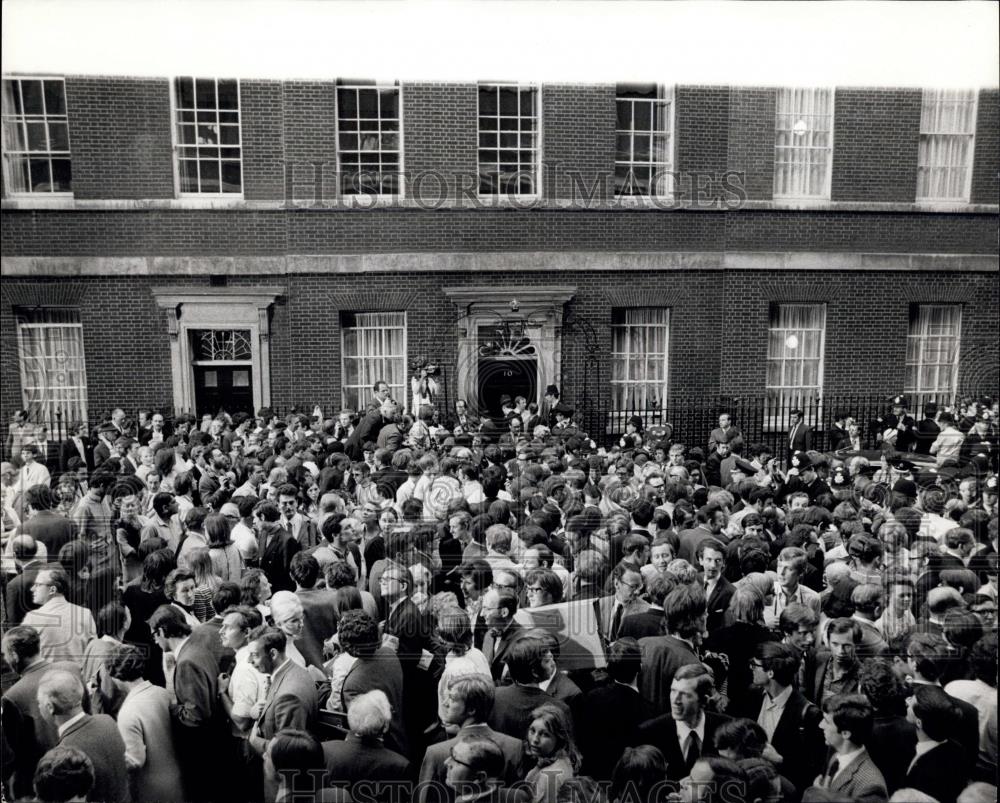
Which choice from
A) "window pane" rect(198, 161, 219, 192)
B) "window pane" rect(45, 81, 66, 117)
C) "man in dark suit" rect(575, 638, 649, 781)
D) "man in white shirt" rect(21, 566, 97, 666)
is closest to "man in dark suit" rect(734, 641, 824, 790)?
"man in dark suit" rect(575, 638, 649, 781)

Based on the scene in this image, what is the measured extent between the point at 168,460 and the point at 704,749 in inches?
173

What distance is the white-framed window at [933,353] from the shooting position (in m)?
6.25

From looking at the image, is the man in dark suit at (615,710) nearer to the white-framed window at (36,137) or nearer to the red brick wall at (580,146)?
the red brick wall at (580,146)

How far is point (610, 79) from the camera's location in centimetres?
587

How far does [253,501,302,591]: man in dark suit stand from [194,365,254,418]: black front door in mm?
861

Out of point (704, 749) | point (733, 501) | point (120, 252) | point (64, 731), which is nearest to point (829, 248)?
point (733, 501)

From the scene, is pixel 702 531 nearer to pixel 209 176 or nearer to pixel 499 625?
pixel 499 625

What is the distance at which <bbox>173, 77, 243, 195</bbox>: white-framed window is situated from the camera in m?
5.55

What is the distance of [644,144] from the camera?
623cm

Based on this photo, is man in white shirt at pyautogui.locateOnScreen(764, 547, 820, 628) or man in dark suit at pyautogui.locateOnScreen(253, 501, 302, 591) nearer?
man in white shirt at pyautogui.locateOnScreen(764, 547, 820, 628)

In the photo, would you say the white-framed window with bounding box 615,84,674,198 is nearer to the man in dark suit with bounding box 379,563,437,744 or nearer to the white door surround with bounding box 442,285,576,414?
the white door surround with bounding box 442,285,576,414

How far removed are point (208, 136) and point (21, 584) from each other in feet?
11.2

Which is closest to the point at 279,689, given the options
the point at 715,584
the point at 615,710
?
the point at 615,710

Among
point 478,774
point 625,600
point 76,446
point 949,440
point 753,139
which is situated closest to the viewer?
point 478,774
